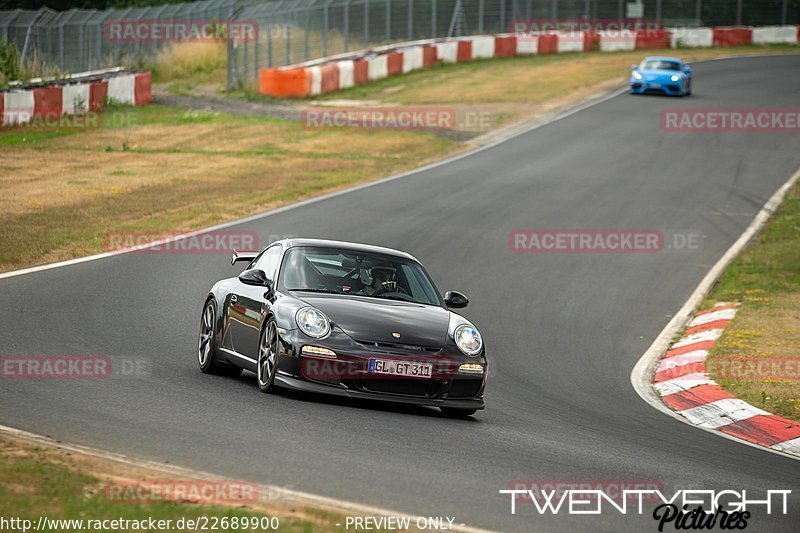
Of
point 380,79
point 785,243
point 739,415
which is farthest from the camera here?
point 380,79

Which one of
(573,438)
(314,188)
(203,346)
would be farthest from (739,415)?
(314,188)

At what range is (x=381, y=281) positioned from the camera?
1123 centimetres

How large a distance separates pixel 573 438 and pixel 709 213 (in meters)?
15.5

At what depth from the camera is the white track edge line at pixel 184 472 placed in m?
6.75

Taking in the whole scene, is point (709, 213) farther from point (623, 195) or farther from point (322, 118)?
point (322, 118)

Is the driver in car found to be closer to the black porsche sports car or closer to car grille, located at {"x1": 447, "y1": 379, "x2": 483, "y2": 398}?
the black porsche sports car

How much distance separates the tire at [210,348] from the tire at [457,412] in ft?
6.88

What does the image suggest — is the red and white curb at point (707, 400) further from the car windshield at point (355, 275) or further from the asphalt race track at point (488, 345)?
the car windshield at point (355, 275)

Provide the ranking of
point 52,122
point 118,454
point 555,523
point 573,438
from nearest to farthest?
point 555,523 → point 118,454 → point 573,438 → point 52,122

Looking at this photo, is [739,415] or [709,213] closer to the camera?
[739,415]

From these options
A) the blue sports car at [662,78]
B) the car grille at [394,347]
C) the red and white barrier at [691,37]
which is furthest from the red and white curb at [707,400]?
the red and white barrier at [691,37]

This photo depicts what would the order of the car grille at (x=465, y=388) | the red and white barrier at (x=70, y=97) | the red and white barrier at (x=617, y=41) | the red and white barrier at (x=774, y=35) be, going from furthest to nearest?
1. the red and white barrier at (x=774, y=35)
2. the red and white barrier at (x=617, y=41)
3. the red and white barrier at (x=70, y=97)
4. the car grille at (x=465, y=388)

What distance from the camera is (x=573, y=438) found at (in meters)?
9.57

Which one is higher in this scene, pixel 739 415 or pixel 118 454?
pixel 118 454
